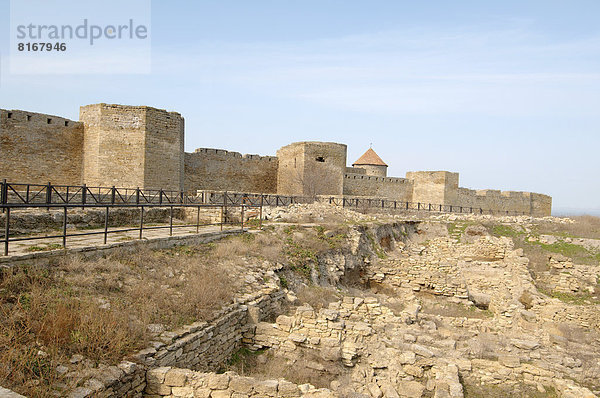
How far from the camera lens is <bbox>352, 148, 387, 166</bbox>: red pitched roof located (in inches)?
1615

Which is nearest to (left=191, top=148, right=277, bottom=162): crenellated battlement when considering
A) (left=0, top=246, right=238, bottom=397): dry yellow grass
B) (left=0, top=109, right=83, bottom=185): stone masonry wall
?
(left=0, top=109, right=83, bottom=185): stone masonry wall

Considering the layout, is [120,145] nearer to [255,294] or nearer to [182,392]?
[255,294]

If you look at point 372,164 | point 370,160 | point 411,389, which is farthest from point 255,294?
point 370,160

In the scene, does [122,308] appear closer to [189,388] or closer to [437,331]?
[189,388]

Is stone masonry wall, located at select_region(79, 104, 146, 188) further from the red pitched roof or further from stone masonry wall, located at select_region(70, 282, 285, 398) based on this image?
the red pitched roof

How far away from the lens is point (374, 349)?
293 inches

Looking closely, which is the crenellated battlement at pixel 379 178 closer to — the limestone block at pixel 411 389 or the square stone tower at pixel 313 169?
the square stone tower at pixel 313 169

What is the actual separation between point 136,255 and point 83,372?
3922mm

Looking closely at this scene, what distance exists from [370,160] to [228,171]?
18.2 m

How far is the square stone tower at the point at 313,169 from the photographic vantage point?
1117 inches

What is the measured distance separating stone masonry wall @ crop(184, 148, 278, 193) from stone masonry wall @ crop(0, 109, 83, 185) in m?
7.65

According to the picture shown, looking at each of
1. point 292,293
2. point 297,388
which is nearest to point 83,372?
point 297,388

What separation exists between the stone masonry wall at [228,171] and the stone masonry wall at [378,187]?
6.26m

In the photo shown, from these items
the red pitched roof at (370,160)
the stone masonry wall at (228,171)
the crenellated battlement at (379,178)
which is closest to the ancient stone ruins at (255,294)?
the stone masonry wall at (228,171)
